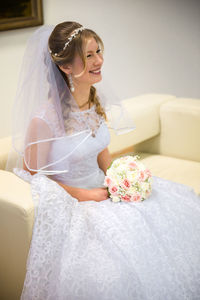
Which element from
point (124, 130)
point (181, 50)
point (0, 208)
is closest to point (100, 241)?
point (0, 208)

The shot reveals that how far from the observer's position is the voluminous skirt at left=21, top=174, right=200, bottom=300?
1.54 meters

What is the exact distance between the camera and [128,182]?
6.04 feet

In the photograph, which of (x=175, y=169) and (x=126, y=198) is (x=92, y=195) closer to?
(x=126, y=198)

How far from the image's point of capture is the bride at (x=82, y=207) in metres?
1.57

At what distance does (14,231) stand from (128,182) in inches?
23.4

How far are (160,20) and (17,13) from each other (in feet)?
7.70

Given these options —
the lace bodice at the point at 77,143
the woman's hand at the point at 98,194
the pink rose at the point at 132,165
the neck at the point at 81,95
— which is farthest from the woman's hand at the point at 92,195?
the neck at the point at 81,95

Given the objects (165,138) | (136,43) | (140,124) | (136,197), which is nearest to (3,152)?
(136,197)

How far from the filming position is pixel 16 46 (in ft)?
10.2

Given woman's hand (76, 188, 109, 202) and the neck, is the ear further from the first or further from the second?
woman's hand (76, 188, 109, 202)

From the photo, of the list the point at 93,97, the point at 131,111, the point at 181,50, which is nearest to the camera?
the point at 93,97

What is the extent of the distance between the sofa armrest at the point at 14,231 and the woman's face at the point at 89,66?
62cm

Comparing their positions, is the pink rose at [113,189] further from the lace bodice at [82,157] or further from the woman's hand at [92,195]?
the lace bodice at [82,157]

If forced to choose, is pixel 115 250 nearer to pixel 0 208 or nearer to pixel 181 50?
pixel 0 208
